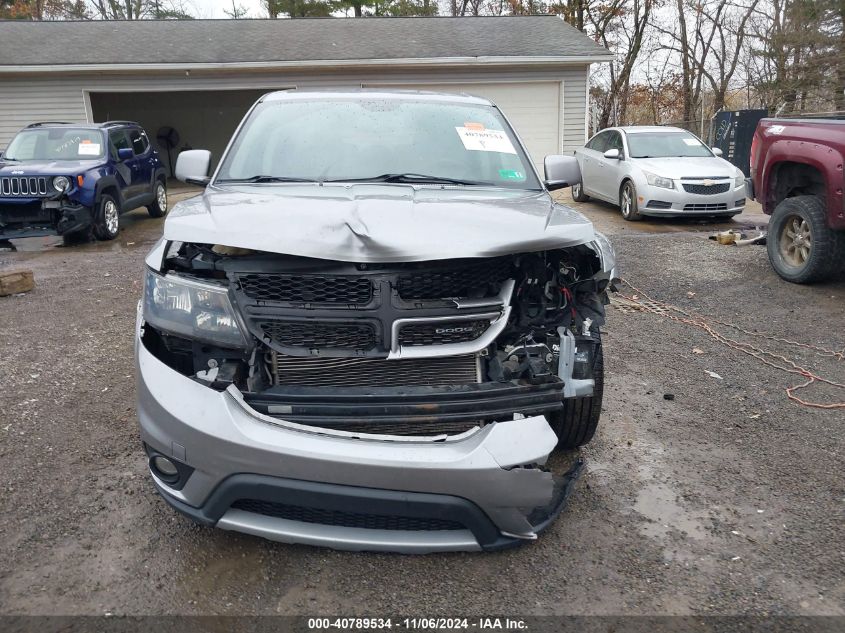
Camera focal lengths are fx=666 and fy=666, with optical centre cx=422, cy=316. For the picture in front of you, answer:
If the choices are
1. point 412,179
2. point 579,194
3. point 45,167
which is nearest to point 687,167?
point 579,194

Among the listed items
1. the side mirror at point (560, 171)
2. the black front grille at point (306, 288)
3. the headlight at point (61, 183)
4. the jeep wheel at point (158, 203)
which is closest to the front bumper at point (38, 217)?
the headlight at point (61, 183)

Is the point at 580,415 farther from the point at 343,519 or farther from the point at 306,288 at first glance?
the point at 306,288

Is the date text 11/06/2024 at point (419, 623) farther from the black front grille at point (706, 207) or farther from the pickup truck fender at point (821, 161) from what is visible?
the black front grille at point (706, 207)

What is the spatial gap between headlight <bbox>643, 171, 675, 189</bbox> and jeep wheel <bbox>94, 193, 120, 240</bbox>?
27.3 feet

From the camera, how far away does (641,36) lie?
2767 centimetres

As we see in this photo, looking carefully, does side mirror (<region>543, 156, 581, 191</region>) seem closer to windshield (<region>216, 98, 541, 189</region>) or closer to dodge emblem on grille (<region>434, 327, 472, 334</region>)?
windshield (<region>216, 98, 541, 189</region>)

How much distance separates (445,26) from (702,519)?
17.2 m

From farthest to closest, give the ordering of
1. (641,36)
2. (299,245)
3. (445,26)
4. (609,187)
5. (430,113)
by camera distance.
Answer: (641,36) → (445,26) → (609,187) → (430,113) → (299,245)

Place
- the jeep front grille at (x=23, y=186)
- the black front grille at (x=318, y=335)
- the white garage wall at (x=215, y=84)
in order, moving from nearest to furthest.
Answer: the black front grille at (x=318, y=335), the jeep front grille at (x=23, y=186), the white garage wall at (x=215, y=84)

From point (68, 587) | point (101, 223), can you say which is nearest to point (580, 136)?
point (101, 223)

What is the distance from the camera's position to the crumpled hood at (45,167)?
9.29 m

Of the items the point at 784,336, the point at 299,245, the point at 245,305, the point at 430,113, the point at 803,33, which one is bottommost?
the point at 784,336

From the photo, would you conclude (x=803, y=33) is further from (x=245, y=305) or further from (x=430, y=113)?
(x=245, y=305)

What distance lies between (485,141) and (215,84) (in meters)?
13.9
